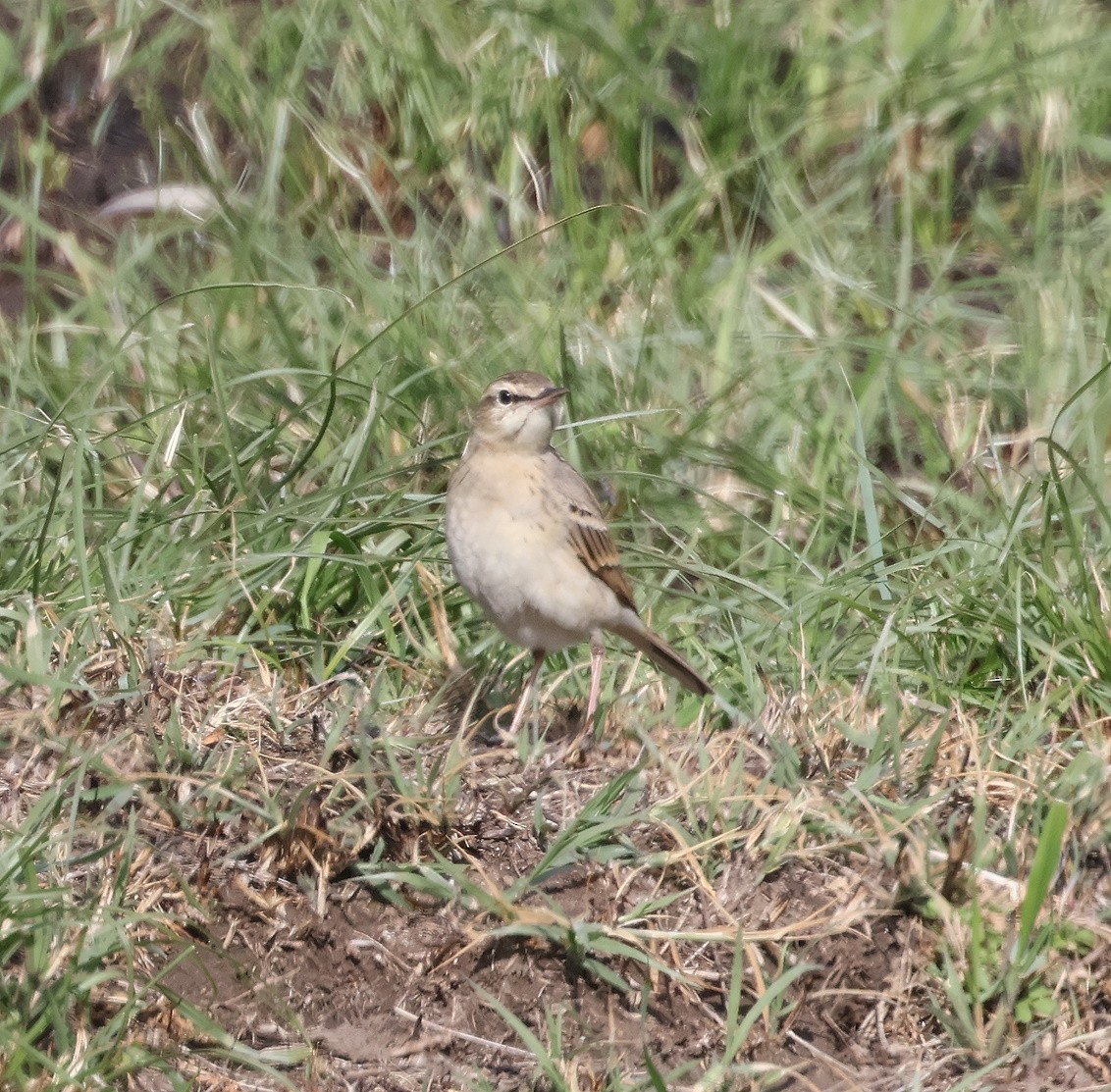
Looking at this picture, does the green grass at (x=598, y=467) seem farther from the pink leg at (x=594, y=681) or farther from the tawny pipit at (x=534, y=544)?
the tawny pipit at (x=534, y=544)

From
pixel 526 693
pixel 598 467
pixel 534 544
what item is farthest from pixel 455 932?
pixel 598 467

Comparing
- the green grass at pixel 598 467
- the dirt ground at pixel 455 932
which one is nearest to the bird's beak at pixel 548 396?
the green grass at pixel 598 467

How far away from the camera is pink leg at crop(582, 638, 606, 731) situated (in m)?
5.20

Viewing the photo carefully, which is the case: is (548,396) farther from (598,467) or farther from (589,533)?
(598,467)

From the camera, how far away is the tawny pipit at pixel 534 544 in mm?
5211

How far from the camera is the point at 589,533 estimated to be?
18.1ft

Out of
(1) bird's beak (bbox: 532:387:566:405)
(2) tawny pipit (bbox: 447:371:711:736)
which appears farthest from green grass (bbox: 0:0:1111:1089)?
(1) bird's beak (bbox: 532:387:566:405)

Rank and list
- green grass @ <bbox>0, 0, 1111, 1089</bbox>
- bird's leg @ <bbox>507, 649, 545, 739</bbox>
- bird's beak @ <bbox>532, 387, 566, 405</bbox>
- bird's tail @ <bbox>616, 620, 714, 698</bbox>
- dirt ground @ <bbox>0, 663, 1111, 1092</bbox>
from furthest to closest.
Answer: bird's beak @ <bbox>532, 387, 566, 405</bbox>, bird's tail @ <bbox>616, 620, 714, 698</bbox>, bird's leg @ <bbox>507, 649, 545, 739</bbox>, green grass @ <bbox>0, 0, 1111, 1089</bbox>, dirt ground @ <bbox>0, 663, 1111, 1092</bbox>

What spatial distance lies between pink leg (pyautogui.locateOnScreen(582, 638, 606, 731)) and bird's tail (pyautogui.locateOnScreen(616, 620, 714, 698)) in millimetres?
123

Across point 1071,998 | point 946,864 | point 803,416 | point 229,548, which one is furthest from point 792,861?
point 803,416

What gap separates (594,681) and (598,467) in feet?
4.72

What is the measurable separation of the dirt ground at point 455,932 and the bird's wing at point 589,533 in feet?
3.36

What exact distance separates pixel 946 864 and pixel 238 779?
177 cm

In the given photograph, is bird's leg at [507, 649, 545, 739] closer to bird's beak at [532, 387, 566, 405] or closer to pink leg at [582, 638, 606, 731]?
pink leg at [582, 638, 606, 731]
